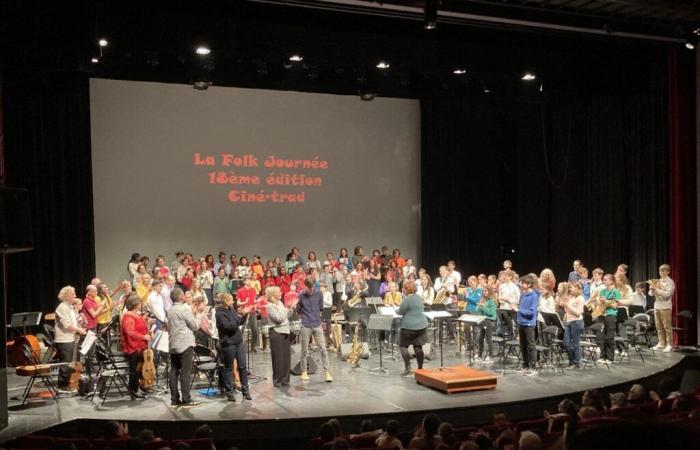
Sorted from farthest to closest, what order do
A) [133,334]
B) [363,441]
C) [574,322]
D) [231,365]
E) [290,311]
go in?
1. [290,311]
2. [574,322]
3. [231,365]
4. [133,334]
5. [363,441]

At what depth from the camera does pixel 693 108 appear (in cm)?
1393

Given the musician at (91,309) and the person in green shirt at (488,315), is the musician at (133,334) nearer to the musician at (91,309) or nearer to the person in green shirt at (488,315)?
the musician at (91,309)

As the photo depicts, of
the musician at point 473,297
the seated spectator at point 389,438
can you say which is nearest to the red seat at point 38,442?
the seated spectator at point 389,438

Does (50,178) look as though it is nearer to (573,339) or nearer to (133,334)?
(133,334)

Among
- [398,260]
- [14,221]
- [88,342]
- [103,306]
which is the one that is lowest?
[88,342]

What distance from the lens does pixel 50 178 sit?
15531mm

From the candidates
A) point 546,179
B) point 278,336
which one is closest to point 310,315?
point 278,336

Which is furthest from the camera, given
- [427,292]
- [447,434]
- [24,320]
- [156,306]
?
[427,292]

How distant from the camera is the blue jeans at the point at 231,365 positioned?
9.60m

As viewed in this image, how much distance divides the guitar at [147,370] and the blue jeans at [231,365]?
139 centimetres

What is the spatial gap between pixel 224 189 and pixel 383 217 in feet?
16.2

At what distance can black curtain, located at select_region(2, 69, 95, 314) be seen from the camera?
15156 mm

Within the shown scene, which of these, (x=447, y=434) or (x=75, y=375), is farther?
(x=75, y=375)

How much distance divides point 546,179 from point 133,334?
14206 millimetres
